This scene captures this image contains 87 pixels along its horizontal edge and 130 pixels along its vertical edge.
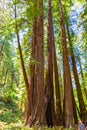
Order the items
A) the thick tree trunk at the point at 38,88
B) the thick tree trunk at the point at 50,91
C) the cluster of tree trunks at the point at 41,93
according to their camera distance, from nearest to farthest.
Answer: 1. the thick tree trunk at the point at 38,88
2. the cluster of tree trunks at the point at 41,93
3. the thick tree trunk at the point at 50,91

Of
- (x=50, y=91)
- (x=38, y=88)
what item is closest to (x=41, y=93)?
(x=38, y=88)

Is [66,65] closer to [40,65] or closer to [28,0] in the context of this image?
[40,65]

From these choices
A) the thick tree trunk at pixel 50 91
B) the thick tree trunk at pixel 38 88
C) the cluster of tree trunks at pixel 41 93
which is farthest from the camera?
the thick tree trunk at pixel 50 91

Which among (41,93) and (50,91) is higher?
(50,91)

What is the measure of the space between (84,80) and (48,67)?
11.3 m

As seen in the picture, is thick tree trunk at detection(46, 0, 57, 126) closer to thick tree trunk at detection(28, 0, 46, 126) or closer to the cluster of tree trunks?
the cluster of tree trunks

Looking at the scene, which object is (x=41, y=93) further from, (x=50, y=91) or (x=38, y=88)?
(x=50, y=91)

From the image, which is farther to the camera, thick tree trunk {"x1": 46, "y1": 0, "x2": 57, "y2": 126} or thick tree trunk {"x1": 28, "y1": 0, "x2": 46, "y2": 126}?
thick tree trunk {"x1": 46, "y1": 0, "x2": 57, "y2": 126}

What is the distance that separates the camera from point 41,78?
50.2ft

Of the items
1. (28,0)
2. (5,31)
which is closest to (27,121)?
(5,31)

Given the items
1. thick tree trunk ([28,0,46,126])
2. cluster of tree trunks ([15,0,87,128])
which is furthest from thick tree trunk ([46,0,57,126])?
thick tree trunk ([28,0,46,126])

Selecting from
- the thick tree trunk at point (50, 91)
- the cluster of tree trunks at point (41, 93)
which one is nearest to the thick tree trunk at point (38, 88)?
the cluster of tree trunks at point (41, 93)

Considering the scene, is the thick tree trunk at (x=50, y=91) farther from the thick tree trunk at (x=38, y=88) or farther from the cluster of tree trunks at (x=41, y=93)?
the thick tree trunk at (x=38, y=88)

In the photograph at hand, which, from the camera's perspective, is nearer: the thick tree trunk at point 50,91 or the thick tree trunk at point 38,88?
the thick tree trunk at point 38,88
